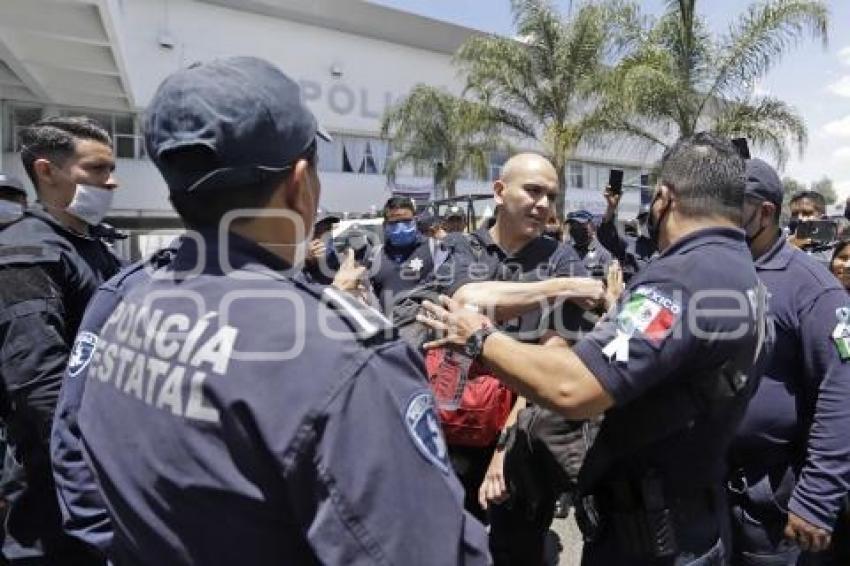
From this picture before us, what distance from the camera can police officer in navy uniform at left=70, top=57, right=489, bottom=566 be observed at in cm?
86

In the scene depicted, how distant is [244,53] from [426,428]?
14.5 metres

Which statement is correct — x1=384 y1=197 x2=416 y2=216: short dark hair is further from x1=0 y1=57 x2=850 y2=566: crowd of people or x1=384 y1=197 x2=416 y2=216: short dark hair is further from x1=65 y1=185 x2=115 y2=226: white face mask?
x1=65 y1=185 x2=115 y2=226: white face mask

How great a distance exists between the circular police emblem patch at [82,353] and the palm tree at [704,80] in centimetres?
1195

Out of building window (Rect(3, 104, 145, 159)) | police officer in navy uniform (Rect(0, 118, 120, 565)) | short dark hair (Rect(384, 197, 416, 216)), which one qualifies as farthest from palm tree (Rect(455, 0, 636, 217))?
police officer in navy uniform (Rect(0, 118, 120, 565))

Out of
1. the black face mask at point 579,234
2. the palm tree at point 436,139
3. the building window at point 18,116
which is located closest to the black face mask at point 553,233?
the black face mask at point 579,234

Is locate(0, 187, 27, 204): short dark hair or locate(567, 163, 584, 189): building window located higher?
locate(567, 163, 584, 189): building window

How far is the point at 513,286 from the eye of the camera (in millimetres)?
2035

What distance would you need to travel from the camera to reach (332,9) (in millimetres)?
24328

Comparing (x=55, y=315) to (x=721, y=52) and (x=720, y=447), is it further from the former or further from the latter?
(x=721, y=52)

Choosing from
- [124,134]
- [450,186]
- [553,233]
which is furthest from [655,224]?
[124,134]

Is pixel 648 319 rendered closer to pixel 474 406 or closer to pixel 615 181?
pixel 474 406

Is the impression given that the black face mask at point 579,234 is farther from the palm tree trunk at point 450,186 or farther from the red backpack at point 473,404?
the palm tree trunk at point 450,186

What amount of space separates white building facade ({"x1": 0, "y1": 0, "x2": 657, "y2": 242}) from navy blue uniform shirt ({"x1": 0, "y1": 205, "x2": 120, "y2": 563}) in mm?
11580

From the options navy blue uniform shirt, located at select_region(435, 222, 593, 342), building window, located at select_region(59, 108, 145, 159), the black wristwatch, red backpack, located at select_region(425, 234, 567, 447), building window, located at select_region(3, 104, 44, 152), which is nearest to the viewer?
the black wristwatch
